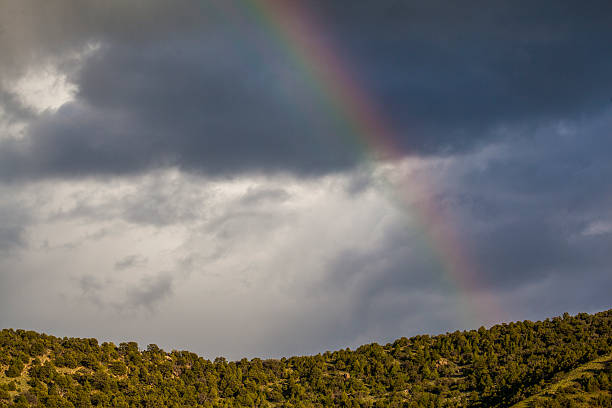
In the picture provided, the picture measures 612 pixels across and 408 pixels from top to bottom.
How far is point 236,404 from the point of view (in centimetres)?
8925

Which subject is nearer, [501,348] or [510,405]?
[510,405]

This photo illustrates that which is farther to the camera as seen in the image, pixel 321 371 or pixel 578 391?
pixel 321 371

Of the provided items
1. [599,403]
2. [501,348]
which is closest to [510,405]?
[599,403]

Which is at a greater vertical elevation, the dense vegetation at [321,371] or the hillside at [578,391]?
the dense vegetation at [321,371]

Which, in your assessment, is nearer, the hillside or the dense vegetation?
the hillside

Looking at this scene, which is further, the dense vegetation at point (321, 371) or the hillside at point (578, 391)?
the dense vegetation at point (321, 371)

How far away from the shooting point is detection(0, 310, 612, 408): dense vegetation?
81812mm

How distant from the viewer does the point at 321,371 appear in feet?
Result: 325

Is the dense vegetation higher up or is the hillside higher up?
the dense vegetation

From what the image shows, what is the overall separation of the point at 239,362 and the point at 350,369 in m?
18.0

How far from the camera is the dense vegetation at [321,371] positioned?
8181 centimetres

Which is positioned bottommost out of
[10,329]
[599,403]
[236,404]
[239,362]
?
[599,403]

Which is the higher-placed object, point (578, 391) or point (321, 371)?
point (321, 371)

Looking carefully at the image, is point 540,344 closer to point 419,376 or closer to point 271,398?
point 419,376
